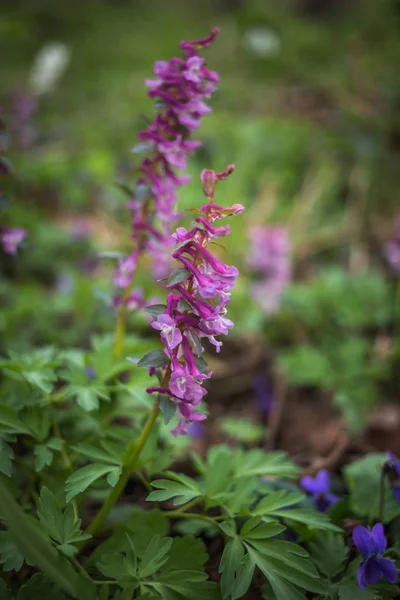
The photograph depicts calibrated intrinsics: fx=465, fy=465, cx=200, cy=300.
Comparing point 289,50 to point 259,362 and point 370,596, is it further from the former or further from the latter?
point 370,596

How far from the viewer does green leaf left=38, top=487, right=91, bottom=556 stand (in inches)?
42.9

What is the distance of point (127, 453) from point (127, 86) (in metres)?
6.29

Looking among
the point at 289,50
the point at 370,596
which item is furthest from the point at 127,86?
the point at 370,596

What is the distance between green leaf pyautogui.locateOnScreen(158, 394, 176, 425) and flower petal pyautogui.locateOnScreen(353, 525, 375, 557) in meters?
0.59

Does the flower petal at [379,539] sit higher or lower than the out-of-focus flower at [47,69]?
lower

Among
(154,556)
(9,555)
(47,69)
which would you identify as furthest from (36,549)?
(47,69)

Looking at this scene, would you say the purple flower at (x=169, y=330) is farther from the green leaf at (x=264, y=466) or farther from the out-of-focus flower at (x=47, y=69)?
the out-of-focus flower at (x=47, y=69)

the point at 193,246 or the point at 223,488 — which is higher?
the point at 193,246

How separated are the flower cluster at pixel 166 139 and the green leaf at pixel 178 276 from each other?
A: 1.76 feet

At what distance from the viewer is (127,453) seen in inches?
49.6

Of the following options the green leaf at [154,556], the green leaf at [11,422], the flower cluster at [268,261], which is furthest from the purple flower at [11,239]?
the flower cluster at [268,261]

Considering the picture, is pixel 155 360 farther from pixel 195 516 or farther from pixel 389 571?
pixel 389 571

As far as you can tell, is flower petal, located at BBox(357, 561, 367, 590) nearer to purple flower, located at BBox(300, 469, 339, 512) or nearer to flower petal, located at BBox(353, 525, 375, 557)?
flower petal, located at BBox(353, 525, 375, 557)

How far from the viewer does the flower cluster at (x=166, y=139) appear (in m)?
1.40
